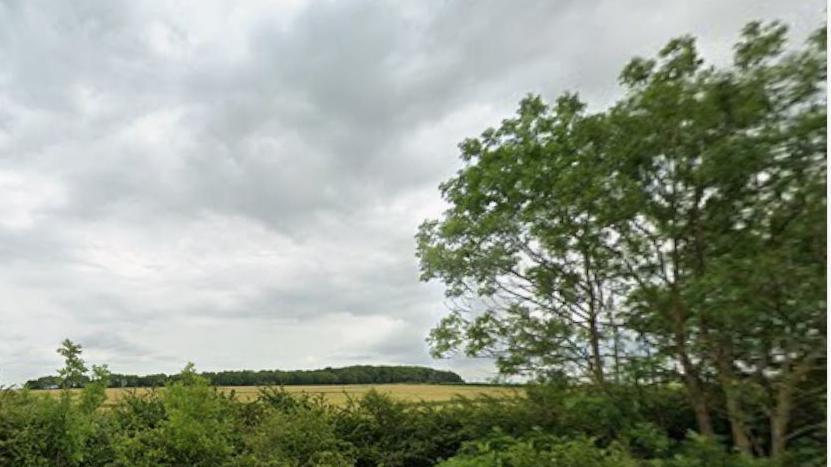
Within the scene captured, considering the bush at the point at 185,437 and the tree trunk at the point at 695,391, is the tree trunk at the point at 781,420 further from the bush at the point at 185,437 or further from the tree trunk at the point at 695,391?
the bush at the point at 185,437

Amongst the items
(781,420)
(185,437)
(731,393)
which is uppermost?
(731,393)

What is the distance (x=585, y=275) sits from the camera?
→ 25.4ft

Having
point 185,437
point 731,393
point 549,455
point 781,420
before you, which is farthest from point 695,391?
point 185,437

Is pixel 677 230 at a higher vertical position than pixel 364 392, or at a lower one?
higher

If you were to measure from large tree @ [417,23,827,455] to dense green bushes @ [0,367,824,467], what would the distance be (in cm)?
51

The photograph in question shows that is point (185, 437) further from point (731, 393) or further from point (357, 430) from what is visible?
point (731, 393)

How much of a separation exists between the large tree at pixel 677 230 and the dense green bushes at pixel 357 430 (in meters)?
0.51

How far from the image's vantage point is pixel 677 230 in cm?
629

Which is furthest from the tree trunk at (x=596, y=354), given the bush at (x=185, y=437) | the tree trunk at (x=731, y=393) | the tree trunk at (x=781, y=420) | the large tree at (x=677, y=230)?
the bush at (x=185, y=437)

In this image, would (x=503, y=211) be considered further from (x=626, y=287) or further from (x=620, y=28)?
(x=620, y=28)

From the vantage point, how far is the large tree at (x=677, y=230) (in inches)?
197

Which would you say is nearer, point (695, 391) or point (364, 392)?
point (695, 391)

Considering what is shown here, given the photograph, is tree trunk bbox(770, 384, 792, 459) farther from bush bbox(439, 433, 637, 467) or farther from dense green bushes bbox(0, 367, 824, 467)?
bush bbox(439, 433, 637, 467)

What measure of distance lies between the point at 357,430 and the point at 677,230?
5.08 metres
